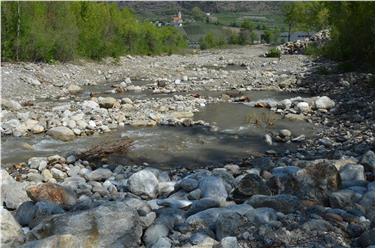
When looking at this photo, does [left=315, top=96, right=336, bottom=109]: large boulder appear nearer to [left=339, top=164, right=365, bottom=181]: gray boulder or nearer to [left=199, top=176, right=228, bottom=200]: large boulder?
[left=339, top=164, right=365, bottom=181]: gray boulder

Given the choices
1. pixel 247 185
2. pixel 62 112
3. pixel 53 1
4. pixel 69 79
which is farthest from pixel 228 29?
pixel 247 185

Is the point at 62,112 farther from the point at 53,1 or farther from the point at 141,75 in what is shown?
the point at 53,1

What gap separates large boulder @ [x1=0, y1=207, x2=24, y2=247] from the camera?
3.95 metres

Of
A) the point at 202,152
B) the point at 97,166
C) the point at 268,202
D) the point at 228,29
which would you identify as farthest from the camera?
the point at 228,29

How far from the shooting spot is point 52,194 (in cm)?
537

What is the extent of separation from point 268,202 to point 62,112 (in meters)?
8.26

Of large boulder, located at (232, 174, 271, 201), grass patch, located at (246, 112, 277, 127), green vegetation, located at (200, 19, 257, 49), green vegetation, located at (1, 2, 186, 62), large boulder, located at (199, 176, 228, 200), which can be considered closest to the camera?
large boulder, located at (232, 174, 271, 201)

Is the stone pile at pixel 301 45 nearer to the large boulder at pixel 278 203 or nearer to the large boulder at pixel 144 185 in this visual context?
the large boulder at pixel 144 185

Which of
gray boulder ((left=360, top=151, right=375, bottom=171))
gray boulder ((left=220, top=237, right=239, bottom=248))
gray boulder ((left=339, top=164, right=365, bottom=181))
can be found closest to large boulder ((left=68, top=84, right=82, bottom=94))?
gray boulder ((left=360, top=151, right=375, bottom=171))

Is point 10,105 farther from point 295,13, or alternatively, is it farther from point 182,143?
point 295,13

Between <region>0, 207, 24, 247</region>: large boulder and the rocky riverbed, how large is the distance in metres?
0.01

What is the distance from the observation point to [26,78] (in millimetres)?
17875

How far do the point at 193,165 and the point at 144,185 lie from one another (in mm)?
2102

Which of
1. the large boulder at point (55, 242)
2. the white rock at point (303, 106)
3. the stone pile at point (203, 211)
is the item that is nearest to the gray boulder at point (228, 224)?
the stone pile at point (203, 211)
